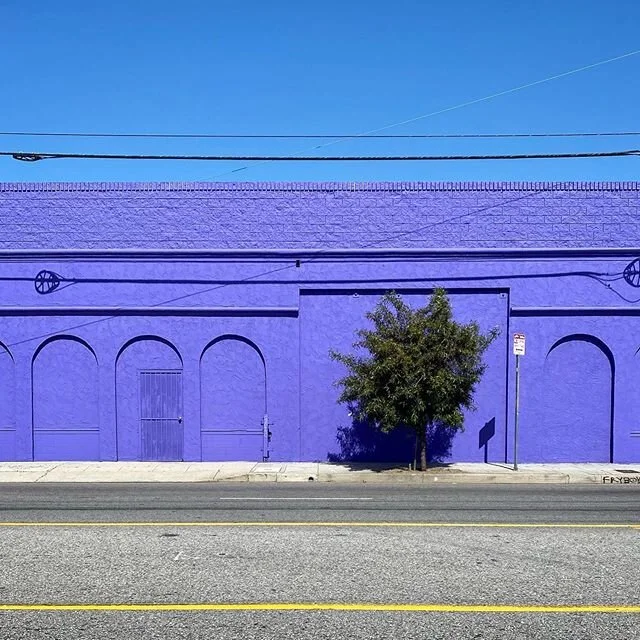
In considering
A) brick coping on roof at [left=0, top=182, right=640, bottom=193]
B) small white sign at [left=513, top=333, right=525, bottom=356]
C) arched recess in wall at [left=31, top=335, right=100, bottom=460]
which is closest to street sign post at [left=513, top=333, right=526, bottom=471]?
small white sign at [left=513, top=333, right=525, bottom=356]

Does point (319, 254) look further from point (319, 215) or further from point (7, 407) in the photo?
point (7, 407)

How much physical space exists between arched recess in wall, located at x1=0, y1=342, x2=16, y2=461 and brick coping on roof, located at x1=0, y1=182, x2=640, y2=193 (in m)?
4.18

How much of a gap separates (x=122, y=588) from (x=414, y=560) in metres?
2.96

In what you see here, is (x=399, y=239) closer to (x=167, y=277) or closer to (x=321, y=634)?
(x=167, y=277)

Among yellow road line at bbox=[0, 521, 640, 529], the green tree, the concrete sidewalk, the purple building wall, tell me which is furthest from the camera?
the purple building wall

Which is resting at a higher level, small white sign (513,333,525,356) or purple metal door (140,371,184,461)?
small white sign (513,333,525,356)

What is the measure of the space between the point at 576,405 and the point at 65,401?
40.9 feet

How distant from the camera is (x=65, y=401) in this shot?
1867cm

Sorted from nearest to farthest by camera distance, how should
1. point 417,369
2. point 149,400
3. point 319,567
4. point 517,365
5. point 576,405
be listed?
point 319,567 < point 417,369 < point 517,365 < point 576,405 < point 149,400

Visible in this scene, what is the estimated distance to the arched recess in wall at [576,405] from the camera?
18.3 m

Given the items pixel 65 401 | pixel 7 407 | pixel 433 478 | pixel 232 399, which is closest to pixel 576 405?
pixel 433 478

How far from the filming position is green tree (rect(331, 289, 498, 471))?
51.9 ft

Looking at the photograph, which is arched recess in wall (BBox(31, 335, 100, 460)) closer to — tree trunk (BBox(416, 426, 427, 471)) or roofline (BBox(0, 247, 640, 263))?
roofline (BBox(0, 247, 640, 263))

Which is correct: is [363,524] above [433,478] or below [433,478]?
above
